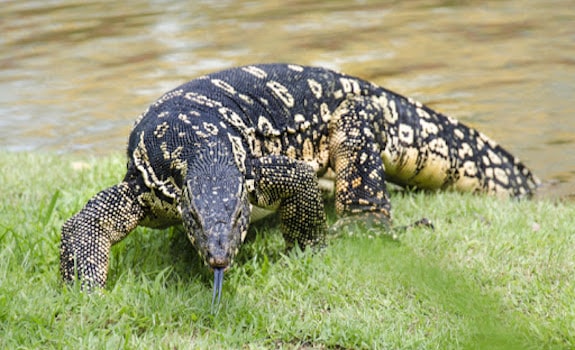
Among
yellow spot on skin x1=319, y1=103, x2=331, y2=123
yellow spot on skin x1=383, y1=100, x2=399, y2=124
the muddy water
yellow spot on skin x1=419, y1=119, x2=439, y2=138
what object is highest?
yellow spot on skin x1=319, y1=103, x2=331, y2=123

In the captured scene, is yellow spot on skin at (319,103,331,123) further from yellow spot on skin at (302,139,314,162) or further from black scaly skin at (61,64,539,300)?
yellow spot on skin at (302,139,314,162)

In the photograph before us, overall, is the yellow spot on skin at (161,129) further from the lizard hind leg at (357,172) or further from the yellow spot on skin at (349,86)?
the yellow spot on skin at (349,86)

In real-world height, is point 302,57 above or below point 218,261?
below

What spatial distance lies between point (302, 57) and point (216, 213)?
8.00 meters

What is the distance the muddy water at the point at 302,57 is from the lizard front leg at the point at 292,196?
256cm

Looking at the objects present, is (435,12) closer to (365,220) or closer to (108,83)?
(108,83)

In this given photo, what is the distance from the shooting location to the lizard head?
Result: 3.01 m

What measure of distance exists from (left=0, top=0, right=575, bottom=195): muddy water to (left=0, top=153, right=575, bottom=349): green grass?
6.76ft

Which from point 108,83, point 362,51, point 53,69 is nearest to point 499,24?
point 362,51

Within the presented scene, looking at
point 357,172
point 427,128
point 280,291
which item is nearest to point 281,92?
point 357,172

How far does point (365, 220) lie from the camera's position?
4.52 meters

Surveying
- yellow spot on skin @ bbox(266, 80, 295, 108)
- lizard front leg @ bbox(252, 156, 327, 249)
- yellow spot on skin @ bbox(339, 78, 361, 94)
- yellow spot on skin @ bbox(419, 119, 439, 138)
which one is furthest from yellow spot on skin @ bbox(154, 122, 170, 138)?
yellow spot on skin @ bbox(419, 119, 439, 138)

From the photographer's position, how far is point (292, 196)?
405 centimetres

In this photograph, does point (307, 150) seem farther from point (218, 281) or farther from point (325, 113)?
point (218, 281)
